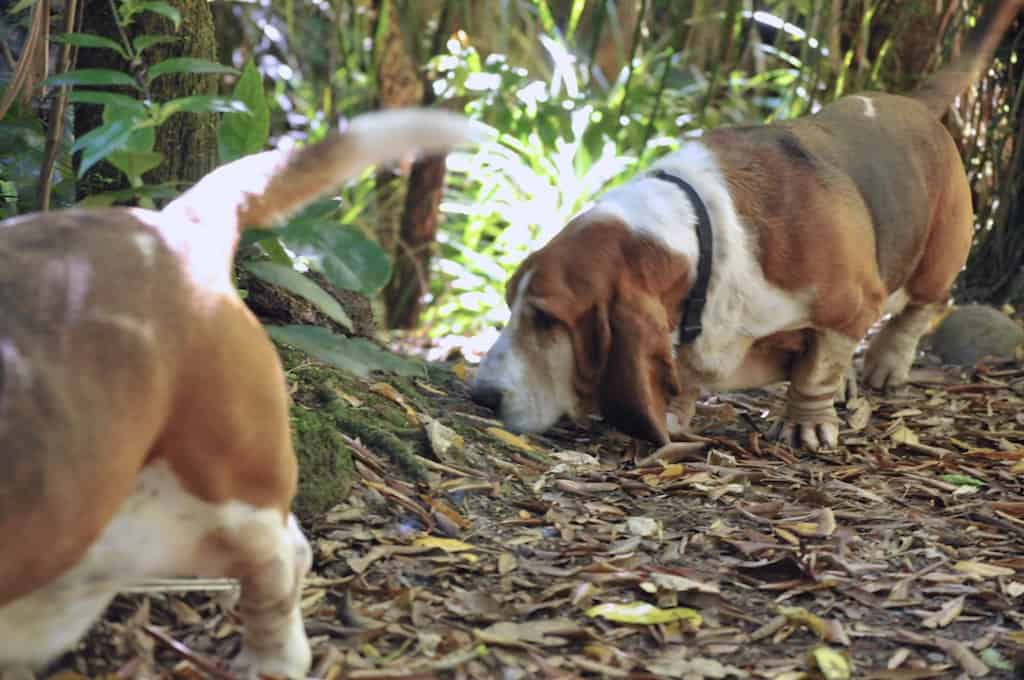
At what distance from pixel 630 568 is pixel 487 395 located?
3.46ft

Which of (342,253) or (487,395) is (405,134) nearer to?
(342,253)

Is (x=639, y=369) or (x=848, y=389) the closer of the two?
(x=639, y=369)

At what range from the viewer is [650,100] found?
736cm

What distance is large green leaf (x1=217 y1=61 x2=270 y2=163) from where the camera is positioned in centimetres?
253

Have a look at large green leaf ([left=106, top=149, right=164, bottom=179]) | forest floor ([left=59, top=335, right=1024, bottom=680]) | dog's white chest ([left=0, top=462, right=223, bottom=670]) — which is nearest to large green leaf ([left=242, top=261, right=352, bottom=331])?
large green leaf ([left=106, top=149, right=164, bottom=179])

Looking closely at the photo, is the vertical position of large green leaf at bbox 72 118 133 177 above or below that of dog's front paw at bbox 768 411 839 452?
above

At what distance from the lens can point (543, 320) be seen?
3.49m

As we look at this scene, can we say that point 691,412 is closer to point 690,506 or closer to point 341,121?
point 690,506

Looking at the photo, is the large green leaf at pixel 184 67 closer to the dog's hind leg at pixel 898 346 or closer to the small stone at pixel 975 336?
the dog's hind leg at pixel 898 346

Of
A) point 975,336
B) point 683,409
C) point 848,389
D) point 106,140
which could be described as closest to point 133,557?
point 106,140

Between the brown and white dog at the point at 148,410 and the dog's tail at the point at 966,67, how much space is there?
10.7ft

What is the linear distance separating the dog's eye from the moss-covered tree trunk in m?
1.01

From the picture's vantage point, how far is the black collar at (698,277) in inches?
138

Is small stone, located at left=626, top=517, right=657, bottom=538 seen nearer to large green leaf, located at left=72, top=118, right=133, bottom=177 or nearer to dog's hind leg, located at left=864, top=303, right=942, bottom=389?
large green leaf, located at left=72, top=118, right=133, bottom=177
